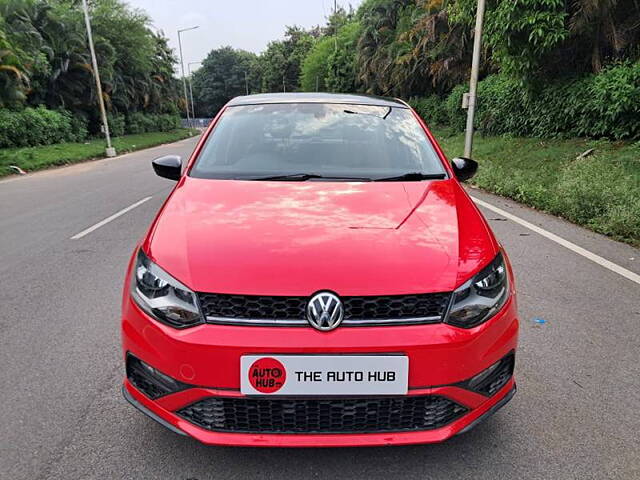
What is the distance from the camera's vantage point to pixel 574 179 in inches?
303

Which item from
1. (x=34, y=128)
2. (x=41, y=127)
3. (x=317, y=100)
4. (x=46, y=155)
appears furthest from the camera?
(x=41, y=127)

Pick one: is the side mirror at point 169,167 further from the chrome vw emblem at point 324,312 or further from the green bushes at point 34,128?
the green bushes at point 34,128

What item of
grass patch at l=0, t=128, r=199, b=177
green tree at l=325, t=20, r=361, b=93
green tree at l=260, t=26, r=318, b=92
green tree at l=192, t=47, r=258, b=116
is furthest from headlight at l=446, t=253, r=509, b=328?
green tree at l=192, t=47, r=258, b=116

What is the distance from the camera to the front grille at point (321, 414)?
1.90 meters

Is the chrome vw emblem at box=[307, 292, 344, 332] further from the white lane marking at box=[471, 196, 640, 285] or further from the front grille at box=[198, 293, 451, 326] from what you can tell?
the white lane marking at box=[471, 196, 640, 285]

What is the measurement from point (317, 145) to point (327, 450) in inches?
70.9

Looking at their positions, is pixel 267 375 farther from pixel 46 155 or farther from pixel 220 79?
pixel 220 79

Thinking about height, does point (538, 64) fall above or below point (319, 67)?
below

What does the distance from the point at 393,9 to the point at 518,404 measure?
33.9m

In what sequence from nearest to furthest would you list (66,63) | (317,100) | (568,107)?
1. (317,100)
2. (568,107)
3. (66,63)

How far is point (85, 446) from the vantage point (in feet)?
7.47

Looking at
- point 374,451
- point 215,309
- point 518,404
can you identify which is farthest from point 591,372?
point 215,309

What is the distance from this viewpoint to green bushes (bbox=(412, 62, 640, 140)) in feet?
33.4

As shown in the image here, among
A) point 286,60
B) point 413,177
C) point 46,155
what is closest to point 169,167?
point 413,177
